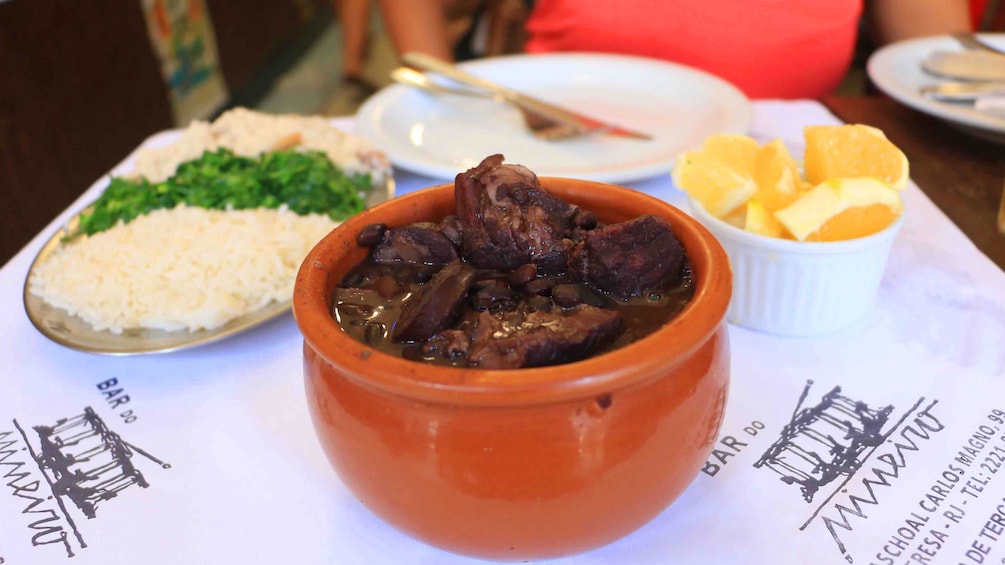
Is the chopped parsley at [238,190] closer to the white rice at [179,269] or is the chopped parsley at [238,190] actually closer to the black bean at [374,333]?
the white rice at [179,269]

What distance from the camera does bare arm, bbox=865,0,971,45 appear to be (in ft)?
8.25

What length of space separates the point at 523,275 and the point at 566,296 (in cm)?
6

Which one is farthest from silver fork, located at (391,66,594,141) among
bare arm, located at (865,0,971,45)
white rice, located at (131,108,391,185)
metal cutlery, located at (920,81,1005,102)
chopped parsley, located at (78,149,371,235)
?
bare arm, located at (865,0,971,45)

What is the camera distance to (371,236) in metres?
0.97

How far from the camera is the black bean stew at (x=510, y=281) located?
79cm

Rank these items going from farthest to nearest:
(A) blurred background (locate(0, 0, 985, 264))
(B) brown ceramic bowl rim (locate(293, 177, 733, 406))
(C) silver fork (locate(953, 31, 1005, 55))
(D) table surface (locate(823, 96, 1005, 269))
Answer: (A) blurred background (locate(0, 0, 985, 264))
(C) silver fork (locate(953, 31, 1005, 55))
(D) table surface (locate(823, 96, 1005, 269))
(B) brown ceramic bowl rim (locate(293, 177, 733, 406))

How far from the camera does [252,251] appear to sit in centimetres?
133

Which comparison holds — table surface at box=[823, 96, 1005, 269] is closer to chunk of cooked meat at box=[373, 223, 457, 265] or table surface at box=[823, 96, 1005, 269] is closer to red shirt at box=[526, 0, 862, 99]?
red shirt at box=[526, 0, 862, 99]

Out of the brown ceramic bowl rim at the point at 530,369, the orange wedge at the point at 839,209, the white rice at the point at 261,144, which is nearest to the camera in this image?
the brown ceramic bowl rim at the point at 530,369

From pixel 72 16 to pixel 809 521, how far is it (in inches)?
149

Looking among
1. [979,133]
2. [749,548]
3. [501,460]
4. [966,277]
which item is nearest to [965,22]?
[979,133]

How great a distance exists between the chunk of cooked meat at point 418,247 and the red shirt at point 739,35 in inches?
69.5

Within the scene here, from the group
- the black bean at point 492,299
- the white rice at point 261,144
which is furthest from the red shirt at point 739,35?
the black bean at point 492,299

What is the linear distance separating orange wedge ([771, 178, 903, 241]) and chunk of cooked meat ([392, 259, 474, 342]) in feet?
1.83
